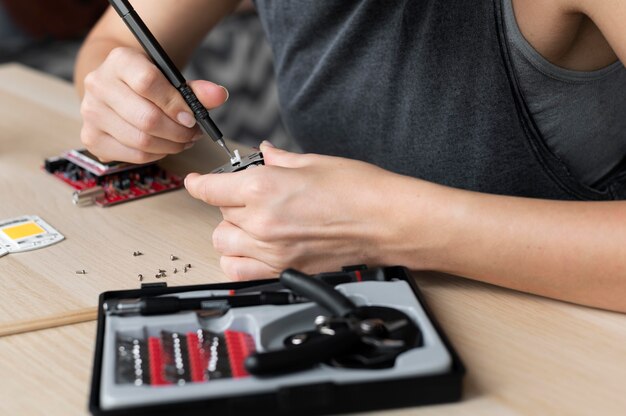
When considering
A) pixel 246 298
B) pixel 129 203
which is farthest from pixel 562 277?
pixel 129 203

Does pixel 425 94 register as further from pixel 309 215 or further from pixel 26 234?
pixel 26 234

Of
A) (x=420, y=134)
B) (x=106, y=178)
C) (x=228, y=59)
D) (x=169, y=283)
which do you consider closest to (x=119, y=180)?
(x=106, y=178)

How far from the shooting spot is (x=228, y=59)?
Result: 266 cm

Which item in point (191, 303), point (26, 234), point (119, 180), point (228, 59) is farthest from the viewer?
point (228, 59)

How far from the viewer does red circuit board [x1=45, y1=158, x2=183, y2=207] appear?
3.05ft

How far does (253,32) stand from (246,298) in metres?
2.10

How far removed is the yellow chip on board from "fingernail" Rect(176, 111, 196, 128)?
0.63ft

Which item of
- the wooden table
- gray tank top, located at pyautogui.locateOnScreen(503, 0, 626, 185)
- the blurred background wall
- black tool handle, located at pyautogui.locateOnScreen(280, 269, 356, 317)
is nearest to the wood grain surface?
the wooden table

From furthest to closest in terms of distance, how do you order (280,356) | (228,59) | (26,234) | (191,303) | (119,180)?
1. (228,59)
2. (119,180)
3. (26,234)
4. (191,303)
5. (280,356)

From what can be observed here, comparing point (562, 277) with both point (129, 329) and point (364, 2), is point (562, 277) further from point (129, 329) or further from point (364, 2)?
point (364, 2)

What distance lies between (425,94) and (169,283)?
447 millimetres

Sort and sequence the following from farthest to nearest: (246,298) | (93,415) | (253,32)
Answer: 1. (253,32)
2. (246,298)
3. (93,415)

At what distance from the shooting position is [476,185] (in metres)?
1.02

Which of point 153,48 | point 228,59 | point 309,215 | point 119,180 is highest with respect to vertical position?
point 228,59
